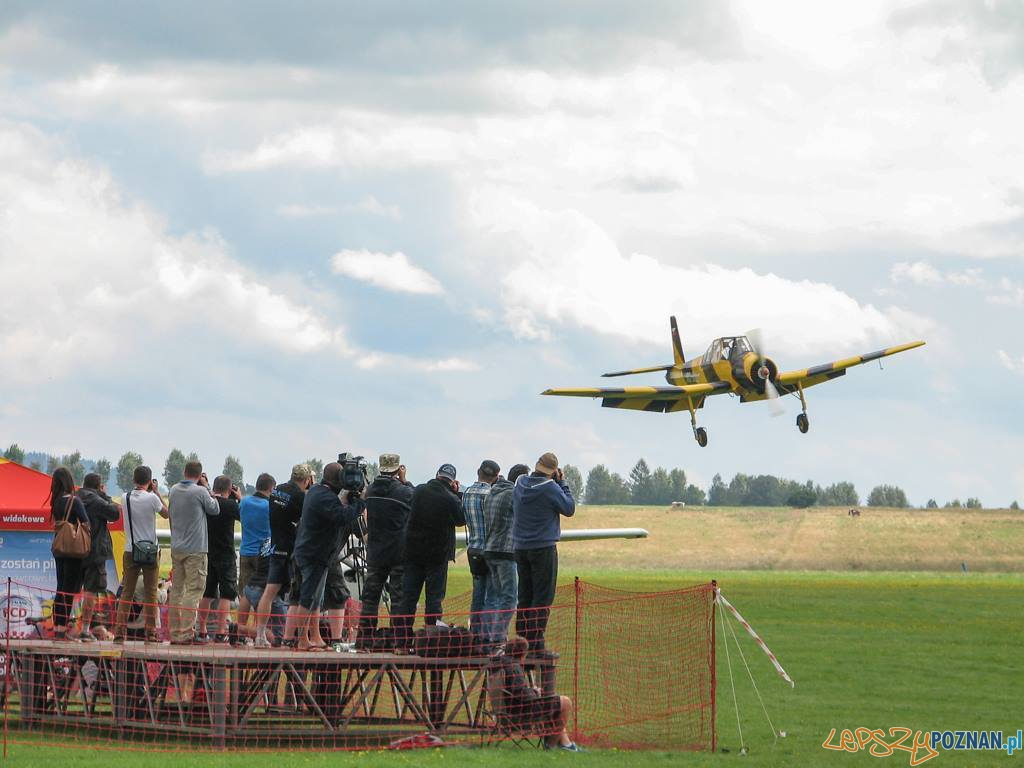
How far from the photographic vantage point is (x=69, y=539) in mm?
Answer: 12812

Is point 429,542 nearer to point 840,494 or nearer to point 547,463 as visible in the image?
point 547,463

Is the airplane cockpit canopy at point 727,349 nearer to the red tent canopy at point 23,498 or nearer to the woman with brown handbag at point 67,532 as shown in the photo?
the red tent canopy at point 23,498

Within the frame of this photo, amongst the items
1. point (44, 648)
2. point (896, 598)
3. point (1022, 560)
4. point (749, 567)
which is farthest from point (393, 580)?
point (1022, 560)

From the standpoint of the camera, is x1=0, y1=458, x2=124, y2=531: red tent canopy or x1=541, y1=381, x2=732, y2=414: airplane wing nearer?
x1=0, y1=458, x2=124, y2=531: red tent canopy

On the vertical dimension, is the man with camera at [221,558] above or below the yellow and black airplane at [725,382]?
below

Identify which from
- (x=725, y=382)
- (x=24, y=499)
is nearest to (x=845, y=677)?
(x=24, y=499)

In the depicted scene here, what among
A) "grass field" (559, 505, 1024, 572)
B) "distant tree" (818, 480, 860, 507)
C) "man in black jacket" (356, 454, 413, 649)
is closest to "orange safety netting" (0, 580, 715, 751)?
"man in black jacket" (356, 454, 413, 649)

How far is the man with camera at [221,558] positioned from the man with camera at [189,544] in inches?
9.3

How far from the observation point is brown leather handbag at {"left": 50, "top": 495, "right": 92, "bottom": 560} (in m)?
12.8

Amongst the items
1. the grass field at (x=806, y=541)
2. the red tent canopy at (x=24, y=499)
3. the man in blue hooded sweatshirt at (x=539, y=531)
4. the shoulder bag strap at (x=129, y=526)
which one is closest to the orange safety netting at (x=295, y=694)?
the man in blue hooded sweatshirt at (x=539, y=531)

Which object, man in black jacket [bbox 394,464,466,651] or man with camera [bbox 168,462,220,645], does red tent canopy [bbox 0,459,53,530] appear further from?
man in black jacket [bbox 394,464,466,651]

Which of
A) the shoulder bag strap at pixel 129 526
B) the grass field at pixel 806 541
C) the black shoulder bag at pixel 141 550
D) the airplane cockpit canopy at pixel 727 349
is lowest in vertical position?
the grass field at pixel 806 541

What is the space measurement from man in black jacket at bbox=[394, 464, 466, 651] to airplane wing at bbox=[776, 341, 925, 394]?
1412 inches

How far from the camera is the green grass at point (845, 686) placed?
10.6 m
